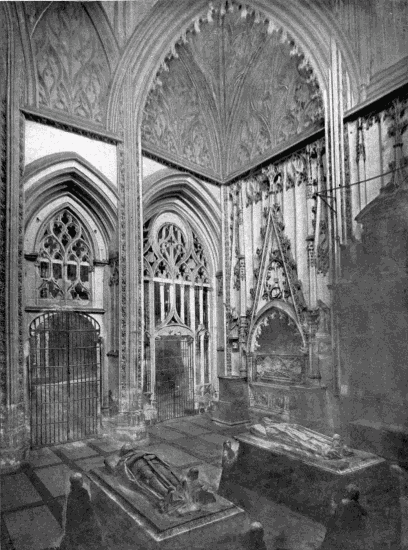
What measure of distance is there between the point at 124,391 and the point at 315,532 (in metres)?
4.65

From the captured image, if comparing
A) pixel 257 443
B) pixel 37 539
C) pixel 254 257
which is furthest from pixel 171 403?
pixel 37 539

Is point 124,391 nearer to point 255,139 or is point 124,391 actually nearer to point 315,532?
point 315,532

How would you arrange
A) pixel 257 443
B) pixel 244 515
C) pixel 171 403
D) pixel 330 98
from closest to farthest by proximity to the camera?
pixel 244 515, pixel 257 443, pixel 330 98, pixel 171 403

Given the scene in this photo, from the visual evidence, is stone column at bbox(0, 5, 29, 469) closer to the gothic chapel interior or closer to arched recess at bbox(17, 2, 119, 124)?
the gothic chapel interior

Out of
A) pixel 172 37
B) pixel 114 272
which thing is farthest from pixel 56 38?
pixel 114 272

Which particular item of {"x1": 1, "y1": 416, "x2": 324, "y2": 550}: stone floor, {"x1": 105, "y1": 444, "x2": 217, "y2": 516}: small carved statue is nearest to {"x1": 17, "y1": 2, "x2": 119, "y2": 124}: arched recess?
{"x1": 1, "y1": 416, "x2": 324, "y2": 550}: stone floor

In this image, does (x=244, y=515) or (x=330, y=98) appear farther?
(x=330, y=98)

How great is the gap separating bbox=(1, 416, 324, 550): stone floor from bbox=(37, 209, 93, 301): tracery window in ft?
9.14

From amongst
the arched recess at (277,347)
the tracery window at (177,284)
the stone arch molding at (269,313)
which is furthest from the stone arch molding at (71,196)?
the arched recess at (277,347)

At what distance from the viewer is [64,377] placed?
311 inches

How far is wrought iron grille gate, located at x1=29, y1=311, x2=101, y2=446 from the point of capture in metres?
7.60

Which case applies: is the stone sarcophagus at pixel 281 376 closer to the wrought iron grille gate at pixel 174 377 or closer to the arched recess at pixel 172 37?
the wrought iron grille gate at pixel 174 377

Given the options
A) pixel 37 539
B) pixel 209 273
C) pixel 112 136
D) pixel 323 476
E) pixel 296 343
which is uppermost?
pixel 112 136

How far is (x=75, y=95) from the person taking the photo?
8.37m
